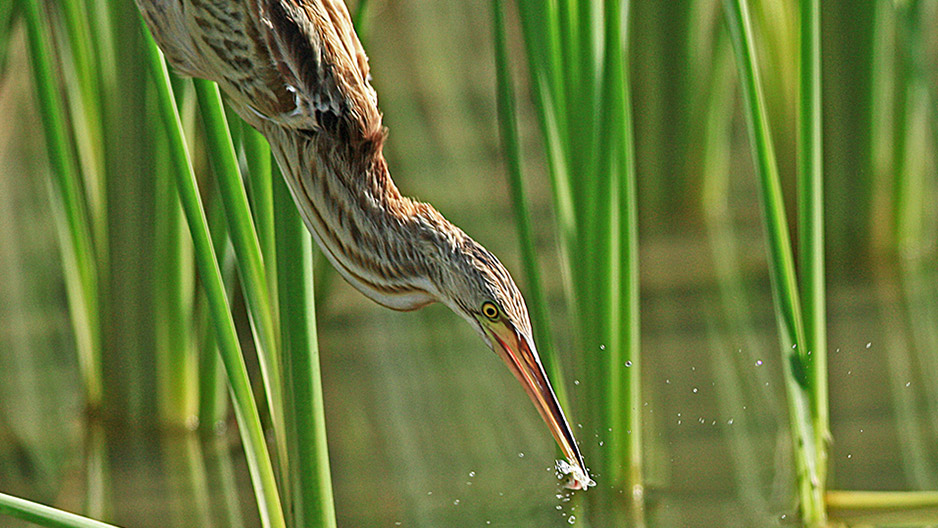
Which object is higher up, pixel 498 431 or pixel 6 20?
pixel 6 20

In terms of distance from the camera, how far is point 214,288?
1.39m

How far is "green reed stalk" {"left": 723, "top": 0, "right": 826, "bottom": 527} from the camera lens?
156 cm

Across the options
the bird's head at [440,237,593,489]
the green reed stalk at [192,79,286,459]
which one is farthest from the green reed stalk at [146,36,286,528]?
the bird's head at [440,237,593,489]

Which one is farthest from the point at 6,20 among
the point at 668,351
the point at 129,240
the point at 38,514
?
the point at 668,351

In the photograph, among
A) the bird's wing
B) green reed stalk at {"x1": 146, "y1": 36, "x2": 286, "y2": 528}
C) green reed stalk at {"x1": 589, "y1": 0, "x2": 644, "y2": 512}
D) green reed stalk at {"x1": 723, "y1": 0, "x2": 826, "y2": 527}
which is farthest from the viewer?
green reed stalk at {"x1": 589, "y1": 0, "x2": 644, "y2": 512}

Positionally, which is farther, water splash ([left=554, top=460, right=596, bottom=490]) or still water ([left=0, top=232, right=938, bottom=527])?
still water ([left=0, top=232, right=938, bottom=527])

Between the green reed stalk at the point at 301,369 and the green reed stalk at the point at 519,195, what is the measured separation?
41 cm

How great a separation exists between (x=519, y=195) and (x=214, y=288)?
49 cm

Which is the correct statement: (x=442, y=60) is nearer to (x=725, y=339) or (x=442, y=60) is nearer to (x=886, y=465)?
(x=725, y=339)

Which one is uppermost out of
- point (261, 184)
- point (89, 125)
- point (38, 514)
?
point (89, 125)

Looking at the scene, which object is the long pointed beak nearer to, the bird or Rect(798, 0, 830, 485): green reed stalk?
the bird

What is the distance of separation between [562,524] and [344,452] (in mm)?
559

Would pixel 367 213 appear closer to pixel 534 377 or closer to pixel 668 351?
pixel 534 377

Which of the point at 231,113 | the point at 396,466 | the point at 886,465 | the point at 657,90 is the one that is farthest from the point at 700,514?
the point at 657,90
